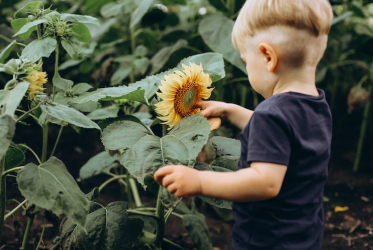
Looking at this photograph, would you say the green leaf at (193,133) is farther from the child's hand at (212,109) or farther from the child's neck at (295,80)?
the child's neck at (295,80)

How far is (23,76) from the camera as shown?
952 mm

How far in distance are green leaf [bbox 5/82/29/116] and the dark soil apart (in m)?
0.67

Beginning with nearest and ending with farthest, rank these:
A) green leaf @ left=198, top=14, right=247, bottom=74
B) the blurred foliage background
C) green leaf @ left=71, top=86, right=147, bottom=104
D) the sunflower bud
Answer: green leaf @ left=71, top=86, right=147, bottom=104, green leaf @ left=198, top=14, right=247, bottom=74, the blurred foliage background, the sunflower bud

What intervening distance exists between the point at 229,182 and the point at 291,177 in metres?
0.18

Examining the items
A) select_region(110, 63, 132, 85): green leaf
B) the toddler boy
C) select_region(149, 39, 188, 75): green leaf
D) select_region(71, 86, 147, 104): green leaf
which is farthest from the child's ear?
select_region(110, 63, 132, 85): green leaf

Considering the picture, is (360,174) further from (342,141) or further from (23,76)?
(23,76)

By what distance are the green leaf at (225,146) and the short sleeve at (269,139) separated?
0.38 meters

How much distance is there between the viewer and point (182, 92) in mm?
1047

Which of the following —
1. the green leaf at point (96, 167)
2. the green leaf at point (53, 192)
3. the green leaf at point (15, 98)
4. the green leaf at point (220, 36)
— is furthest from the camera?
the green leaf at point (220, 36)

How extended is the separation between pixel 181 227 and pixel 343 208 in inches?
32.9

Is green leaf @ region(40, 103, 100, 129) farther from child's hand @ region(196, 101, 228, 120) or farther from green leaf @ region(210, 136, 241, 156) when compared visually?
green leaf @ region(210, 136, 241, 156)

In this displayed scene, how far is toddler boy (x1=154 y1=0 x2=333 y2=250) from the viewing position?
0.82m

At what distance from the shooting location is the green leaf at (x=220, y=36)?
5.80 feet

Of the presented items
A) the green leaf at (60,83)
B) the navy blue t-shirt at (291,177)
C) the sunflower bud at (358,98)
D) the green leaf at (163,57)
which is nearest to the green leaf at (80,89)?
the green leaf at (60,83)
